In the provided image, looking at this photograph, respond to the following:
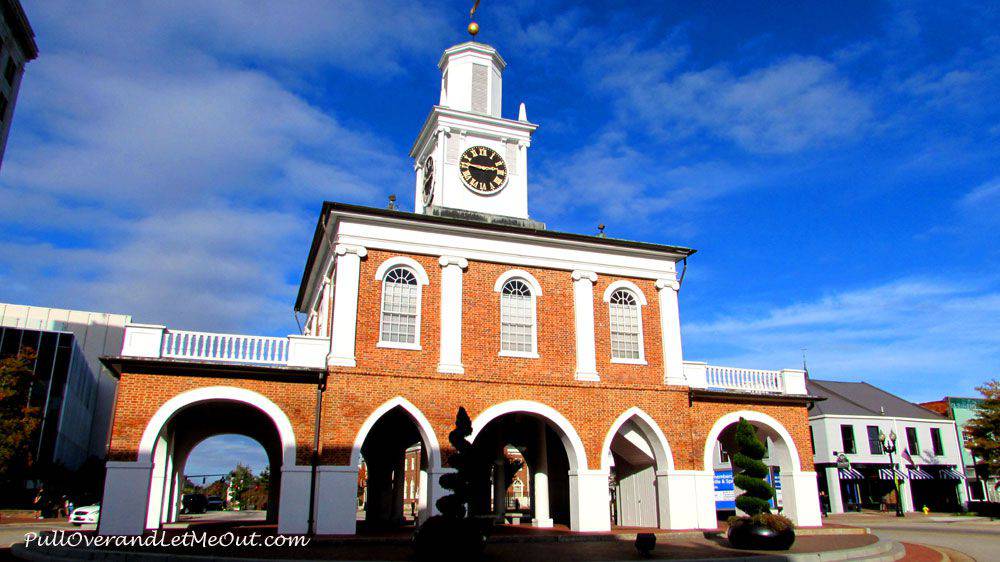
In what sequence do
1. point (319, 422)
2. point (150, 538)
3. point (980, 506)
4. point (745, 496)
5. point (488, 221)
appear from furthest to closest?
point (980, 506) < point (488, 221) < point (319, 422) < point (745, 496) < point (150, 538)

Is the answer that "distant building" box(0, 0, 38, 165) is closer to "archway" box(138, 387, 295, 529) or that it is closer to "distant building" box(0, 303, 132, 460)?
"archway" box(138, 387, 295, 529)

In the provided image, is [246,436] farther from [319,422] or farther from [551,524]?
[551,524]

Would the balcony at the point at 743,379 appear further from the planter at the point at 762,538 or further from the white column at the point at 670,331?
the planter at the point at 762,538

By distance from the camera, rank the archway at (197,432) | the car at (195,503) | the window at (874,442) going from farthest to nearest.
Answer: the window at (874,442) → the car at (195,503) → the archway at (197,432)

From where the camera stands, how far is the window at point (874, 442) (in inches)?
1935

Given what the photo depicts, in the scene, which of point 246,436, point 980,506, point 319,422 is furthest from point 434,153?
point 980,506

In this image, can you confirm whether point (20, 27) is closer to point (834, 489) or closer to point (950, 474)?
point (834, 489)

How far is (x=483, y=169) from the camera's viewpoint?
89.6 ft

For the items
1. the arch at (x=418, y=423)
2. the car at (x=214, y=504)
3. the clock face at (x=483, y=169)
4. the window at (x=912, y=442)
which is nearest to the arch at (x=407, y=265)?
the arch at (x=418, y=423)

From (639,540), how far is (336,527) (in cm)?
848

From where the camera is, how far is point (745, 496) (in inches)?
762

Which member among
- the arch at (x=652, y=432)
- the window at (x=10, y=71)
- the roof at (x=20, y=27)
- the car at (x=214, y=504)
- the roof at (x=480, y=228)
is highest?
the roof at (x=20, y=27)

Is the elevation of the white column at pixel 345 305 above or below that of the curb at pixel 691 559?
above

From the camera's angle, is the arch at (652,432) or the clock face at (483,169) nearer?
the arch at (652,432)
